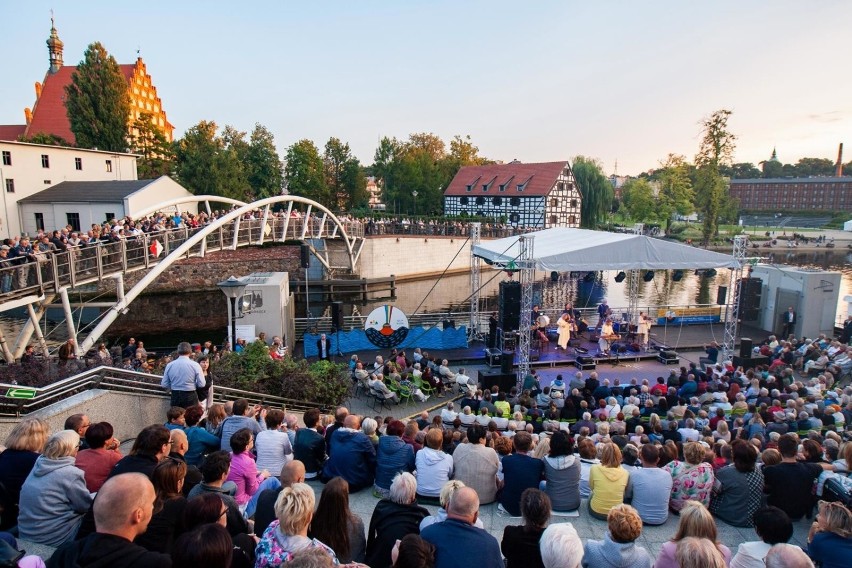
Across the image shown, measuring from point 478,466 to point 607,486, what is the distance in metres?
1.21

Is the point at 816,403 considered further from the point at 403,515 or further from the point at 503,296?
the point at 403,515

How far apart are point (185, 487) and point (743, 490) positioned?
4929 mm

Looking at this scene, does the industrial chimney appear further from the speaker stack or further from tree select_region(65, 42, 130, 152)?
tree select_region(65, 42, 130, 152)

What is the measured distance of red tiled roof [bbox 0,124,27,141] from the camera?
59.4 m

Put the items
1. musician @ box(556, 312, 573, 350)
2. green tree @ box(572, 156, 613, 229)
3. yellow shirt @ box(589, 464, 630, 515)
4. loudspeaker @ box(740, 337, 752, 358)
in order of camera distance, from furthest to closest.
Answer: green tree @ box(572, 156, 613, 229)
musician @ box(556, 312, 573, 350)
loudspeaker @ box(740, 337, 752, 358)
yellow shirt @ box(589, 464, 630, 515)

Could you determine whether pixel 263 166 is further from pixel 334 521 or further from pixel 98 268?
pixel 334 521

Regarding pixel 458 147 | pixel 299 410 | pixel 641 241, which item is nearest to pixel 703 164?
pixel 458 147

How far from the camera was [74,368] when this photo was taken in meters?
7.89

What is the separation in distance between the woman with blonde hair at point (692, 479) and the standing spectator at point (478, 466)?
68.2 inches

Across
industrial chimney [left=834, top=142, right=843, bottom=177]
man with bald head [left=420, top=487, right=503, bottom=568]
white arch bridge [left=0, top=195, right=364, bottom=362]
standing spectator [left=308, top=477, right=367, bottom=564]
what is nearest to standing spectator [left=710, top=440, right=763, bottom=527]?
man with bald head [left=420, top=487, right=503, bottom=568]

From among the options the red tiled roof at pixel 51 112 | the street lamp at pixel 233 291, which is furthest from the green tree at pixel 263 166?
the street lamp at pixel 233 291

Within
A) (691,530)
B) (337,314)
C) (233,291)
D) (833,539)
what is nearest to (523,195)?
(337,314)

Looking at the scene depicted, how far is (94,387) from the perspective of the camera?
7.13 metres

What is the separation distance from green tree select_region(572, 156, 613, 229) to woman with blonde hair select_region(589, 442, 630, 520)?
57.1 m
